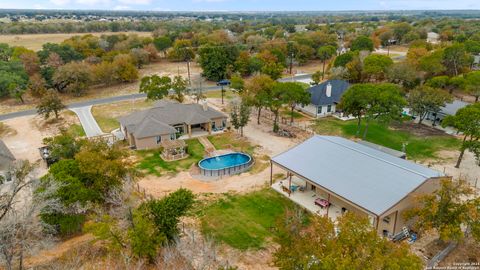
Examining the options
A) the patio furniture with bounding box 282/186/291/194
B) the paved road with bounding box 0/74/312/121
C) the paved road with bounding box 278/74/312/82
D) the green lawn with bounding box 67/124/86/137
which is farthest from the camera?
the paved road with bounding box 278/74/312/82

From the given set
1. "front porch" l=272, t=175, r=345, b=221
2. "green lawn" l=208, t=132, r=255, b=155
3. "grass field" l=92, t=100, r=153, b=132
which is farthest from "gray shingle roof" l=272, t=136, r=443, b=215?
"grass field" l=92, t=100, r=153, b=132

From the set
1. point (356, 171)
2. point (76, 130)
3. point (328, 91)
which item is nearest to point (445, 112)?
point (328, 91)

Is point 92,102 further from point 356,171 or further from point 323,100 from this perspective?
point 356,171

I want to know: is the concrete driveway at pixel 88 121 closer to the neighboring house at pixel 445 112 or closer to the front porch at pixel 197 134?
the front porch at pixel 197 134

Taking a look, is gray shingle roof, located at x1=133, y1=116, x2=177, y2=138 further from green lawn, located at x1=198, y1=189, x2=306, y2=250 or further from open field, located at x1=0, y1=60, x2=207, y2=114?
open field, located at x1=0, y1=60, x2=207, y2=114

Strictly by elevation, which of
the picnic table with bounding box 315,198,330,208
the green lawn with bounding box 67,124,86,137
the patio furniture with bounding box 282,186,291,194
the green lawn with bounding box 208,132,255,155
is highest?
the picnic table with bounding box 315,198,330,208
